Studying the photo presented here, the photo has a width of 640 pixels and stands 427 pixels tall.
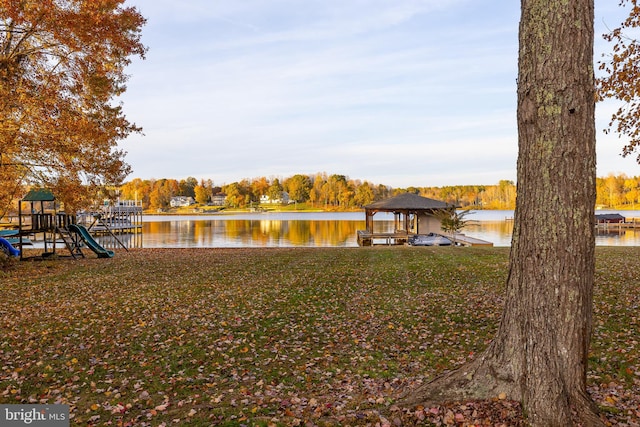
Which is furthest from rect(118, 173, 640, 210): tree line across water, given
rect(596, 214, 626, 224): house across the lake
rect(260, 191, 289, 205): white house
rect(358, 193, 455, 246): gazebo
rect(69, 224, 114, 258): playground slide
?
rect(69, 224, 114, 258): playground slide

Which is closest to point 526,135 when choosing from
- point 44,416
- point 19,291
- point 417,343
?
point 417,343

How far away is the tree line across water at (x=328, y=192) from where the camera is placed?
111 metres

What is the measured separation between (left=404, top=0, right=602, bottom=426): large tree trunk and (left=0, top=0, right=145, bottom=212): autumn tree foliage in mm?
12460

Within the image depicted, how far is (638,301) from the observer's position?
746 centimetres

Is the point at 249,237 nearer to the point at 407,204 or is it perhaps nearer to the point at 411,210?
the point at 411,210

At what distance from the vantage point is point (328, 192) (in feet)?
420

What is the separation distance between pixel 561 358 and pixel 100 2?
1494 centimetres

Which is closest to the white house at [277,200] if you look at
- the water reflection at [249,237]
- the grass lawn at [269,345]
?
the water reflection at [249,237]

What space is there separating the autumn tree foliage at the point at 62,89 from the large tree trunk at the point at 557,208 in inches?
491

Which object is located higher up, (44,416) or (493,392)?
(493,392)

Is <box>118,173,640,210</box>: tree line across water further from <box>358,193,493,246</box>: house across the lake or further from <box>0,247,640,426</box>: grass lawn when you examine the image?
<box>0,247,640,426</box>: grass lawn

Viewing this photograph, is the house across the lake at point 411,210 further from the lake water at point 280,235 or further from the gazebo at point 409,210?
the lake water at point 280,235

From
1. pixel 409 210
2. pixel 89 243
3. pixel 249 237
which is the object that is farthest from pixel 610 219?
pixel 89 243

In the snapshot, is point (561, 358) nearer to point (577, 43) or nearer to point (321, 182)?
point (577, 43)
